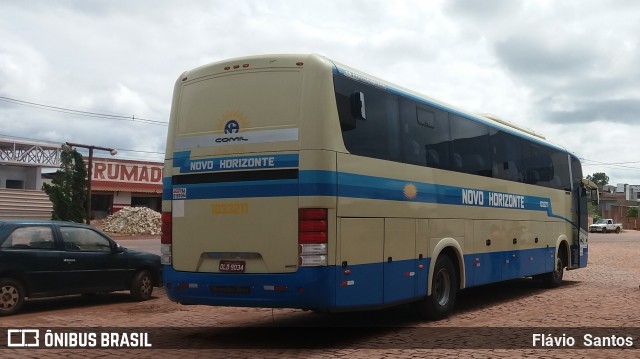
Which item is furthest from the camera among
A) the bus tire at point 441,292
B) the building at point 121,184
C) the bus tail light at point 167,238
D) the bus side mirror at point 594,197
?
the building at point 121,184

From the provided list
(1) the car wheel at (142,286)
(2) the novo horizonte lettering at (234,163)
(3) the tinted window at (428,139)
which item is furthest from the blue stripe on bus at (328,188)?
(1) the car wheel at (142,286)

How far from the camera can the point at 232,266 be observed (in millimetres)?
8023

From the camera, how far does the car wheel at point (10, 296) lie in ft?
33.8

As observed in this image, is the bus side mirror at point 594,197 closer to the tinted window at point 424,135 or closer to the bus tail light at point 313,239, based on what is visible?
the tinted window at point 424,135

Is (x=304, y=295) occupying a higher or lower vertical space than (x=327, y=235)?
lower

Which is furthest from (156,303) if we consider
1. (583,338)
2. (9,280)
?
(583,338)

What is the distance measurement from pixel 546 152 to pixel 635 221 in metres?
81.4

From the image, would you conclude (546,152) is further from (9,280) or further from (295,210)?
(9,280)

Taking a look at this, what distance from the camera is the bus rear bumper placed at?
24.9 ft

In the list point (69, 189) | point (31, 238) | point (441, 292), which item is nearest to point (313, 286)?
point (441, 292)

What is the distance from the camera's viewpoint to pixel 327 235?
767 centimetres

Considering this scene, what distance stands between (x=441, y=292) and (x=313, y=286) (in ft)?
12.0

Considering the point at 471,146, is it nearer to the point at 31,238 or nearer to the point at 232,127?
the point at 232,127

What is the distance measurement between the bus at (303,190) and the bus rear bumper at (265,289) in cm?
1
